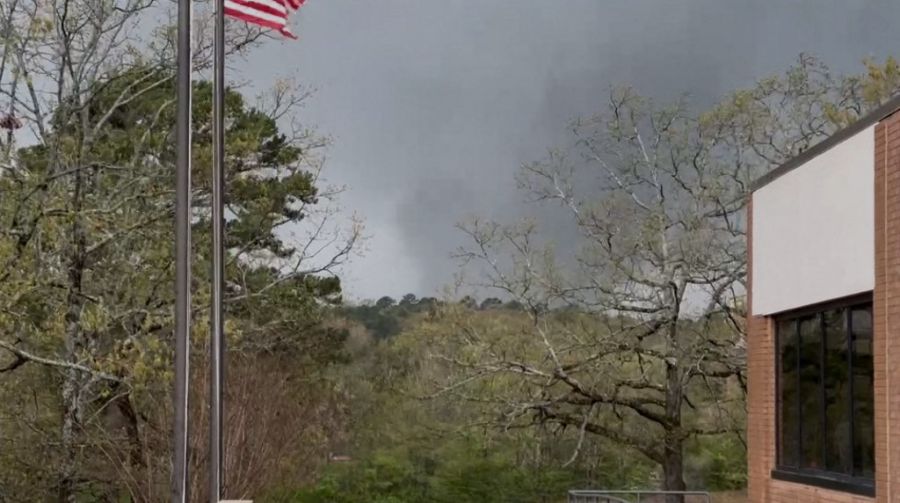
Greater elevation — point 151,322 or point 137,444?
point 151,322

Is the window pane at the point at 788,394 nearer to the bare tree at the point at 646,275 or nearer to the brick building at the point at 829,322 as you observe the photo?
the brick building at the point at 829,322

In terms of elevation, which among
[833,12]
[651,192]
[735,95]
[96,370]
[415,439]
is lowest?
[415,439]

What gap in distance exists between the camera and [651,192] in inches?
1356

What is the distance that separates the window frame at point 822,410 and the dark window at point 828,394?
0.01 meters

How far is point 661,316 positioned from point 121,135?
15.2 meters

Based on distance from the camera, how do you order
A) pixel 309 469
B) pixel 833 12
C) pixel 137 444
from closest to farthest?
pixel 137 444 < pixel 309 469 < pixel 833 12

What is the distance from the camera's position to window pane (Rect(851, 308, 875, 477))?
37.2ft

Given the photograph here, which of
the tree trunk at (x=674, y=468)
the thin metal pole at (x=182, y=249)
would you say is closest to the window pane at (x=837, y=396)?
the thin metal pole at (x=182, y=249)

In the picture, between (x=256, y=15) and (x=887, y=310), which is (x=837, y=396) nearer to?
(x=887, y=310)

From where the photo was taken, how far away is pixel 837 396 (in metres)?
12.3

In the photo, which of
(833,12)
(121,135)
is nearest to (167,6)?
(121,135)

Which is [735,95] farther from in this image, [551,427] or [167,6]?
[167,6]

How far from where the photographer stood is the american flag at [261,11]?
11.0 m

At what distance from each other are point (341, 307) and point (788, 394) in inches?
926
